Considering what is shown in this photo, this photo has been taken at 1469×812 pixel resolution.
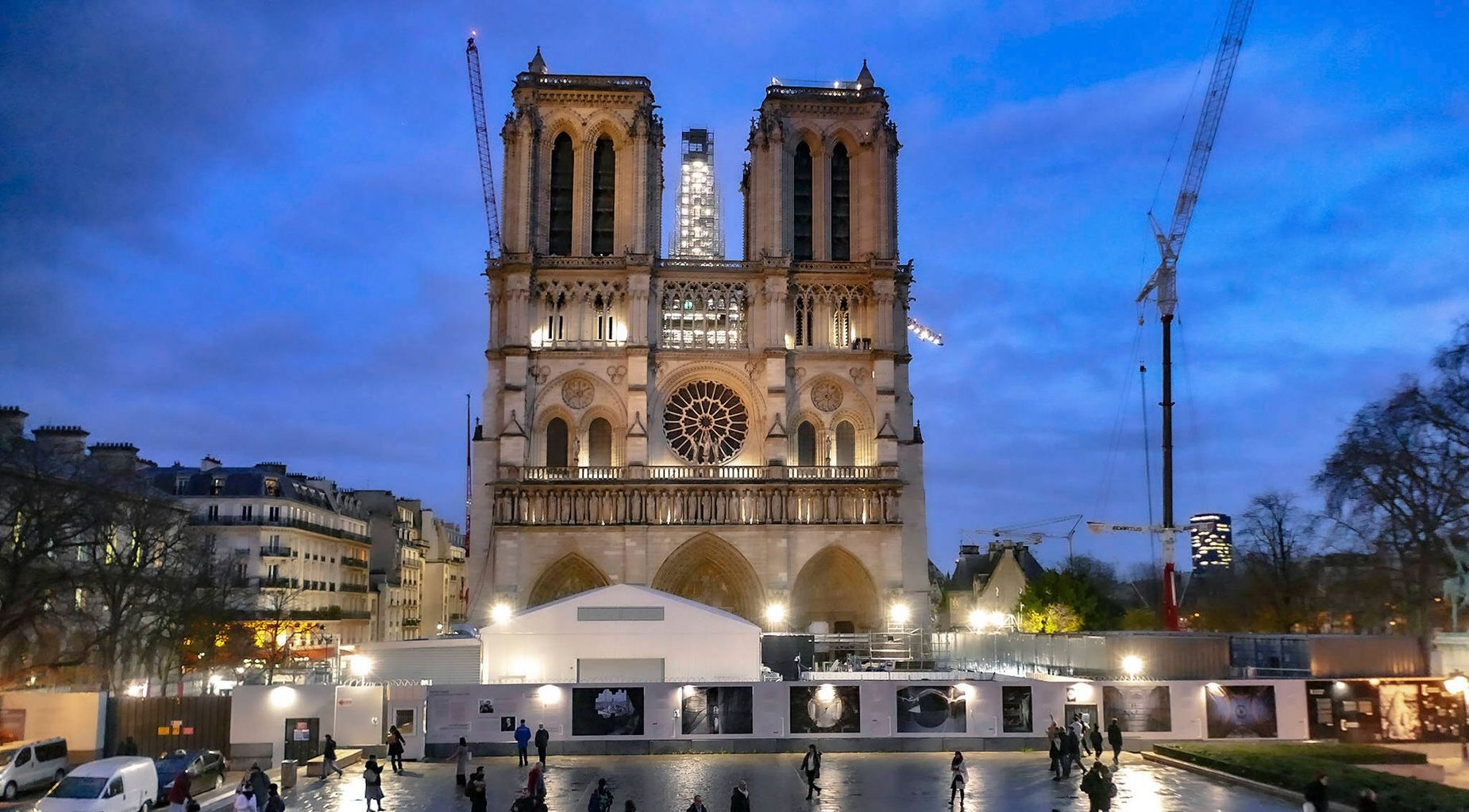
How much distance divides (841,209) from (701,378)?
33.0ft

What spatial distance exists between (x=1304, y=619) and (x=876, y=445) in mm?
17914

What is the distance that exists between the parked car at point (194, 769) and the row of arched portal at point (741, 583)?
24.8 meters

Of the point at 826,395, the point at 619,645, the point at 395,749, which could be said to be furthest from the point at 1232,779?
the point at 826,395

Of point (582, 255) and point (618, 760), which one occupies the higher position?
point (582, 255)

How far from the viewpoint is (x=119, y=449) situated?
46062 mm

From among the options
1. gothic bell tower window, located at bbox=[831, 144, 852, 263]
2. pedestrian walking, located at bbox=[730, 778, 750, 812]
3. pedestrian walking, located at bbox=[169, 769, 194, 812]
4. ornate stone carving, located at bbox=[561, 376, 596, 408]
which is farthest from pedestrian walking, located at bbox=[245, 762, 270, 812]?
gothic bell tower window, located at bbox=[831, 144, 852, 263]

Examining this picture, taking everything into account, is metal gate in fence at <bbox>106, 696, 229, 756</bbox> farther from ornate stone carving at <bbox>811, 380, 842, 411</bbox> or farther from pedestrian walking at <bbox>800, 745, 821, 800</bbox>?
ornate stone carving at <bbox>811, 380, 842, 411</bbox>

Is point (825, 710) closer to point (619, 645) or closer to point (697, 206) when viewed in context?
point (619, 645)

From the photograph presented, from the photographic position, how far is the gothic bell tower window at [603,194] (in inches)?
2126

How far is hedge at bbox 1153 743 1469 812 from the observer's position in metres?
17.8

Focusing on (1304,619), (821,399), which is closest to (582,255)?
(821,399)

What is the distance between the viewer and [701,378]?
52.2 meters

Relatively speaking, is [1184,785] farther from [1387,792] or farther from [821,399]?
[821,399]

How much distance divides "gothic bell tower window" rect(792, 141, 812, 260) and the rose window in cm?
732
